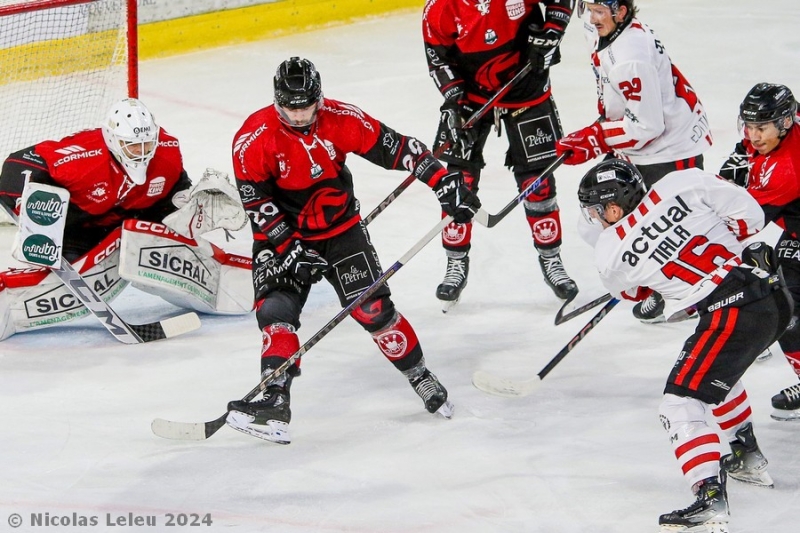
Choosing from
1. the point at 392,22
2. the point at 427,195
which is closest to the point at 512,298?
the point at 427,195

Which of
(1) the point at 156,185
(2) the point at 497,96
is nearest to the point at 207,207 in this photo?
(1) the point at 156,185

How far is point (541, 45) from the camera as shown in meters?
4.04

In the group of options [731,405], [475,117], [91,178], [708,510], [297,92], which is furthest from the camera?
[475,117]

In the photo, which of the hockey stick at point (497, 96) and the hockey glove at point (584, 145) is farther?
the hockey stick at point (497, 96)

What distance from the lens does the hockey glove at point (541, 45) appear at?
404 cm

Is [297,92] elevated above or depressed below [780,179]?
above

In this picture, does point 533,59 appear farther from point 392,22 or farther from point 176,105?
point 392,22

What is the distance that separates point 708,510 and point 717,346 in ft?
1.30

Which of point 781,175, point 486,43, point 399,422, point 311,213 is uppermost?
point 486,43

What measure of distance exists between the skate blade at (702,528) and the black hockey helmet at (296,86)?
1.50 meters

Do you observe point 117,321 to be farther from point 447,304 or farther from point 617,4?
Answer: point 617,4

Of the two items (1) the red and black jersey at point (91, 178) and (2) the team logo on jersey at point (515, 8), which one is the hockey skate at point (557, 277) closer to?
(2) the team logo on jersey at point (515, 8)

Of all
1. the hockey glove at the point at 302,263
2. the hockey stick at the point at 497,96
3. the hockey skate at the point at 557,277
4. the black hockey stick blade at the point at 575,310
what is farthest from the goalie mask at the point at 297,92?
the hockey skate at the point at 557,277

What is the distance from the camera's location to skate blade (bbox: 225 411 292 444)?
316cm
